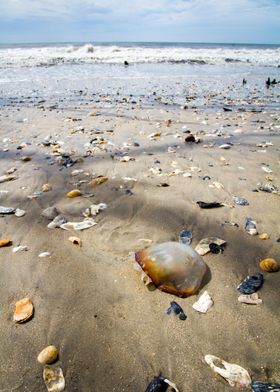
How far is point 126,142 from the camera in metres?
4.49

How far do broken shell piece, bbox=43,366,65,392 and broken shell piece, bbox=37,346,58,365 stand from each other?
3 centimetres

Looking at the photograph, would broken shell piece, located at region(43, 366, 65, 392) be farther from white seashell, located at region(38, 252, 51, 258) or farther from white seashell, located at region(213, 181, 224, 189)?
white seashell, located at region(213, 181, 224, 189)

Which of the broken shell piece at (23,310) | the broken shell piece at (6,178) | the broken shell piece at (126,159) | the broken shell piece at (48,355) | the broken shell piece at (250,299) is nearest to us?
the broken shell piece at (48,355)

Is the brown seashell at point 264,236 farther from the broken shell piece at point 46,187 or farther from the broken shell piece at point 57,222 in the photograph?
the broken shell piece at point 46,187

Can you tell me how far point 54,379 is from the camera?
1.34 meters

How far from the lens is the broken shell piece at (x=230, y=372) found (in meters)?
1.32

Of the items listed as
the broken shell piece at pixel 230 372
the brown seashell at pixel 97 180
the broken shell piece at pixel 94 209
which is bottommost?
the broken shell piece at pixel 230 372

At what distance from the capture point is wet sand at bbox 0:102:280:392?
55.5 inches

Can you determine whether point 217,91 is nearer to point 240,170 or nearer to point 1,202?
point 240,170

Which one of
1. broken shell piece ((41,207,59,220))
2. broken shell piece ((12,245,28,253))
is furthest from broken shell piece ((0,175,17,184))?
broken shell piece ((12,245,28,253))

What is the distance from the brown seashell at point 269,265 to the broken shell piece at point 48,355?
1375mm

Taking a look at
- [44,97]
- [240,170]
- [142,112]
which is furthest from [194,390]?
[44,97]

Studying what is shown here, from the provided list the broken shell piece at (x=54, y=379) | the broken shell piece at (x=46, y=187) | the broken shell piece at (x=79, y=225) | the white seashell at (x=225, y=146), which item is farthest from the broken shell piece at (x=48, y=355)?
the white seashell at (x=225, y=146)

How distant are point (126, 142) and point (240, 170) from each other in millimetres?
1833
